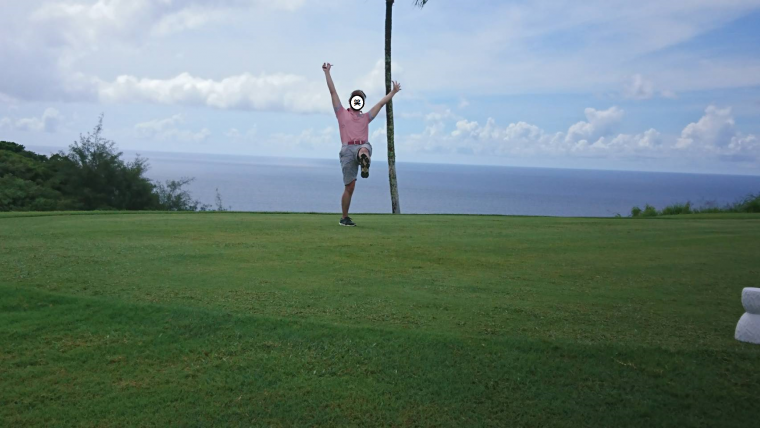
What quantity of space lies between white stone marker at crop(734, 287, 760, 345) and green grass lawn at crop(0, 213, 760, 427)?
9 cm

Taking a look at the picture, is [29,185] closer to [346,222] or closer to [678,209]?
[346,222]

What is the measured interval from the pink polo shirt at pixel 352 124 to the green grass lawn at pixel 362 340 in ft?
11.9

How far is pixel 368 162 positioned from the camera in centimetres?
1011

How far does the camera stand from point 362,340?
4.17m

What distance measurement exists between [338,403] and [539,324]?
184cm

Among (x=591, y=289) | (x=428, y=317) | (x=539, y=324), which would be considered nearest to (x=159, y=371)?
(x=428, y=317)

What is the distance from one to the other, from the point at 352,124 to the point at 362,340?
6.57m

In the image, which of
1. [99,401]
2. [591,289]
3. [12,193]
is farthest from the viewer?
[12,193]

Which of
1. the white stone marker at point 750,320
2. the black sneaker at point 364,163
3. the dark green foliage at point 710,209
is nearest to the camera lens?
the white stone marker at point 750,320

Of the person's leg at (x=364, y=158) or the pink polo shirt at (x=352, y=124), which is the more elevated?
the pink polo shirt at (x=352, y=124)

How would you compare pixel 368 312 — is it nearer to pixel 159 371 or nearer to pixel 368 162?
pixel 159 371

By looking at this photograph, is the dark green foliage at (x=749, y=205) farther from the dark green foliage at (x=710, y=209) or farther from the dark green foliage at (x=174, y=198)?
the dark green foliage at (x=174, y=198)

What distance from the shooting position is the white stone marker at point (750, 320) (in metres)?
4.46
